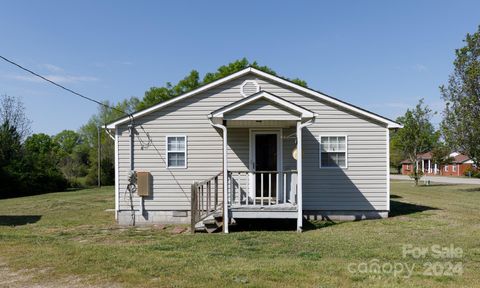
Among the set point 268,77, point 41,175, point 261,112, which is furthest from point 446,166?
point 261,112

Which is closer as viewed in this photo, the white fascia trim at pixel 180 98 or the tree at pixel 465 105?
the white fascia trim at pixel 180 98

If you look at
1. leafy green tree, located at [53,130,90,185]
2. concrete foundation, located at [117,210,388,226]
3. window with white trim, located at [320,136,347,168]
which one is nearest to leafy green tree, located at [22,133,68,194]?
leafy green tree, located at [53,130,90,185]

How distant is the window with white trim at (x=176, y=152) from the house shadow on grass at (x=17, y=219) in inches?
200

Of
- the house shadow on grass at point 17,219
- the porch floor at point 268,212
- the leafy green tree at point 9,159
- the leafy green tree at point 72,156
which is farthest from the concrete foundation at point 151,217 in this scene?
the leafy green tree at point 72,156

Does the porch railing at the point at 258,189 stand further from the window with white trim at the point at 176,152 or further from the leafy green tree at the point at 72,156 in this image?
the leafy green tree at the point at 72,156

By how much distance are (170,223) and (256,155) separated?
3396 mm

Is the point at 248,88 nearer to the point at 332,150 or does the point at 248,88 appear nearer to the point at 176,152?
the point at 176,152

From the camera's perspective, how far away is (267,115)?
10.2m

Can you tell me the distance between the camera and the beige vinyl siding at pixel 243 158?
39.5 ft

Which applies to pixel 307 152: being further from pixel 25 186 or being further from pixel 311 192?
pixel 25 186

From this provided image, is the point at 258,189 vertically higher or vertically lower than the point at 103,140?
lower

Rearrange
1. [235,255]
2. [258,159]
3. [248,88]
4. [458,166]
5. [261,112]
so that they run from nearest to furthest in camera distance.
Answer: [235,255] < [261,112] < [258,159] < [248,88] < [458,166]

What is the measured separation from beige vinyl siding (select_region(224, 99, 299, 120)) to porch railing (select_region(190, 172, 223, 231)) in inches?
77.7

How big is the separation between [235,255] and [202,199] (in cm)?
411
